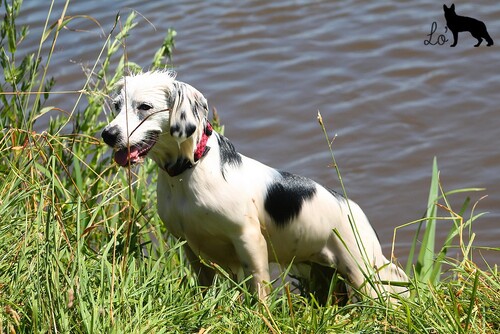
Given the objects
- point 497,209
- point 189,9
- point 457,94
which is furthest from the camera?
point 189,9

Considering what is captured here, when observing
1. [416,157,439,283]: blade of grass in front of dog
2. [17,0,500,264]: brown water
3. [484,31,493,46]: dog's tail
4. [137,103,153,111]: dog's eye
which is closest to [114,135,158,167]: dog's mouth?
[137,103,153,111]: dog's eye

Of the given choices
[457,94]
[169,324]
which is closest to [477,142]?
[457,94]

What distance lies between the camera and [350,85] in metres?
7.91

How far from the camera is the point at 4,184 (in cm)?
411

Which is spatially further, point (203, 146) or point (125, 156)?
point (203, 146)

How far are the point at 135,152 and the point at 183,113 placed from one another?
0.25 meters

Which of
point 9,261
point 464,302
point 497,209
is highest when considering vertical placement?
point 9,261

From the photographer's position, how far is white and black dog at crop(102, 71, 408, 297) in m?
3.91

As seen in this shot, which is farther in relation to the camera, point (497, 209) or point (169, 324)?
point (497, 209)

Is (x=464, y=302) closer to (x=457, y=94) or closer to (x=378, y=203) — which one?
(x=378, y=203)

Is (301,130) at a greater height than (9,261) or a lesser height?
lesser

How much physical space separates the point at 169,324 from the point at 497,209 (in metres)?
3.46

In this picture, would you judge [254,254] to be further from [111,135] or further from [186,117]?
[111,135]

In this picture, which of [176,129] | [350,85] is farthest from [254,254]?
[350,85]
